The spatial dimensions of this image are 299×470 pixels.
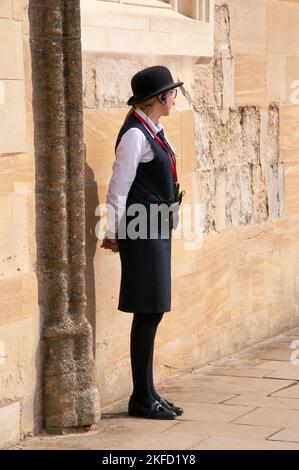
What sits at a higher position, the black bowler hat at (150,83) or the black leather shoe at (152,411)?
the black bowler hat at (150,83)

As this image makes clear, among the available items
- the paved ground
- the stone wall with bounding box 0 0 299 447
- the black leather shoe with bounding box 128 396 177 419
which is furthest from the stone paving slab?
the stone wall with bounding box 0 0 299 447

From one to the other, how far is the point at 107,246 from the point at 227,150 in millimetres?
2127

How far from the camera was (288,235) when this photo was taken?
364 inches

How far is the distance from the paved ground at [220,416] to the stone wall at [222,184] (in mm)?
212

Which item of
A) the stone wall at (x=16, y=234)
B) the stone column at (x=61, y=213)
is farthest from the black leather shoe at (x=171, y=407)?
the stone wall at (x=16, y=234)

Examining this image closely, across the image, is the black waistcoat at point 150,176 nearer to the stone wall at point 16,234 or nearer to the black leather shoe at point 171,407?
the stone wall at point 16,234

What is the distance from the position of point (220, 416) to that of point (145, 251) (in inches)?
37.7

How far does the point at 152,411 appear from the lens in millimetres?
6504

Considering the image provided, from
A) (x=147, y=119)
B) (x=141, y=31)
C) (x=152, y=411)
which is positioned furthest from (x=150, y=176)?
(x=152, y=411)

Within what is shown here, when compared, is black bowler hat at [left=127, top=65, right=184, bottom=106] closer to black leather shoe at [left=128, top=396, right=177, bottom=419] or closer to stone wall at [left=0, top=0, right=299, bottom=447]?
stone wall at [left=0, top=0, right=299, bottom=447]

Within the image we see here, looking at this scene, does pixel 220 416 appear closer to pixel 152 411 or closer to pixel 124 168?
pixel 152 411

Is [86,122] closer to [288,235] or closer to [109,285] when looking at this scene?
[109,285]

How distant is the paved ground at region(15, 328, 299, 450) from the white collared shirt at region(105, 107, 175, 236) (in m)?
1.01

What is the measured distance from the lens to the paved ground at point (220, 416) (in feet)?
19.6
